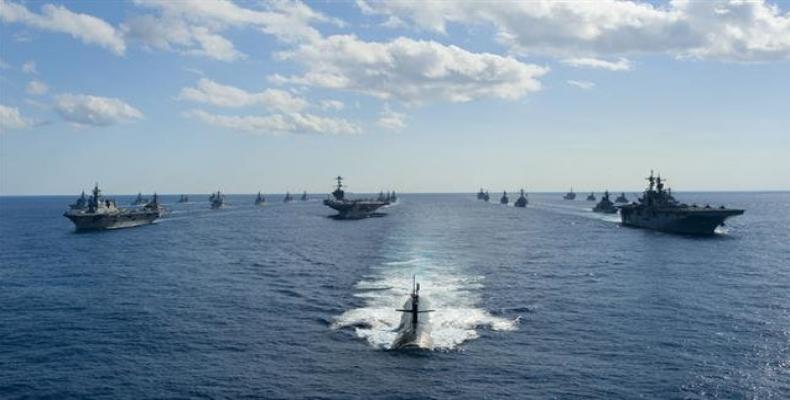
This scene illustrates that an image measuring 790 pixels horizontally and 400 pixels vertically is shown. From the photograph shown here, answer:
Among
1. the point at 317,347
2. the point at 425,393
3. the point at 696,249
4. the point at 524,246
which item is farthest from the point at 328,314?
the point at 696,249

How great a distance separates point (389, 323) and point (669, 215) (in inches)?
4717

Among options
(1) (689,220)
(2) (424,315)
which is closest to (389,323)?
(2) (424,315)

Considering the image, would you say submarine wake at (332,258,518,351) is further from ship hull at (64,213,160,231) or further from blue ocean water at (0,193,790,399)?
ship hull at (64,213,160,231)

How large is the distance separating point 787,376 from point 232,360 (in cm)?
4374

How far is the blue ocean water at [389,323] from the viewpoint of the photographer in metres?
45.6

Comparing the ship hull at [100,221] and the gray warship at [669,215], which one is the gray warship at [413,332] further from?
the ship hull at [100,221]

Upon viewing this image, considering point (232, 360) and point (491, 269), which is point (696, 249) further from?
point (232, 360)

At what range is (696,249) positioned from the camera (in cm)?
12400

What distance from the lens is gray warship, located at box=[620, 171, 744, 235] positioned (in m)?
147

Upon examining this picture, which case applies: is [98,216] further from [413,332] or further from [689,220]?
[689,220]

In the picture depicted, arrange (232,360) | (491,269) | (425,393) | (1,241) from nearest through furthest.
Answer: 1. (425,393)
2. (232,360)
3. (491,269)
4. (1,241)

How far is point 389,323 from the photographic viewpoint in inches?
2495

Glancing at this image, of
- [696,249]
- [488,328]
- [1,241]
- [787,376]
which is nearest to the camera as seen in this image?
[787,376]

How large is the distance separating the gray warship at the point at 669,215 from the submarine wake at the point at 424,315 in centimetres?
8229
